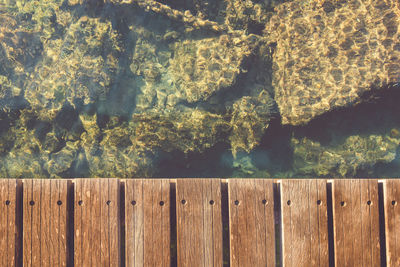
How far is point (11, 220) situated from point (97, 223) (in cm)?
90

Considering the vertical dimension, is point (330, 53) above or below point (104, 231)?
above

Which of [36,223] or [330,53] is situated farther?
[330,53]

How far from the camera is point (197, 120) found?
15.4 ft

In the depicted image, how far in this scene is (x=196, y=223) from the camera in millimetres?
3242

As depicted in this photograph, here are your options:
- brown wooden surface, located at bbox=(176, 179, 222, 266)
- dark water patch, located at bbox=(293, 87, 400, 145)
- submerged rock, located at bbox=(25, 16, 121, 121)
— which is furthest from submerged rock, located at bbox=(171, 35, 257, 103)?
brown wooden surface, located at bbox=(176, 179, 222, 266)

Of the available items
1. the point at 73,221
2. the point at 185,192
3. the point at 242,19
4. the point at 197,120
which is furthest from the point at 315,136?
the point at 73,221

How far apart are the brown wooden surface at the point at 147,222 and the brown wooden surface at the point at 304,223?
121 centimetres

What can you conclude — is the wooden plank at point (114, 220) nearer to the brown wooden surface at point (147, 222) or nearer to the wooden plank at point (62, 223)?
the brown wooden surface at point (147, 222)

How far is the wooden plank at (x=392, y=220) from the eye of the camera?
3.24m

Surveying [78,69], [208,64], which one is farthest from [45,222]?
[208,64]

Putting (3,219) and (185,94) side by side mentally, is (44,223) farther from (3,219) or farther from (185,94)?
(185,94)

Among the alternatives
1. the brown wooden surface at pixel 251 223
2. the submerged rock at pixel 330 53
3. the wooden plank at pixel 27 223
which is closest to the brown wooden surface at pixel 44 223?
the wooden plank at pixel 27 223

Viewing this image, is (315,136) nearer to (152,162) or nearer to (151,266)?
(152,162)

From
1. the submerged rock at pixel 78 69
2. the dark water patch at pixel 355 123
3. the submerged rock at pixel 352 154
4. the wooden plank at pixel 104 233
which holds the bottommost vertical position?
the wooden plank at pixel 104 233
